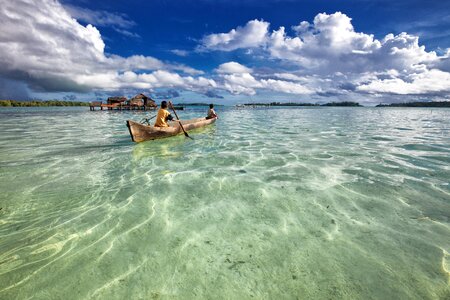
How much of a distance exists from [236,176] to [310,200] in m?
2.11

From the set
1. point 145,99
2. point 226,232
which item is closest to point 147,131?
point 226,232

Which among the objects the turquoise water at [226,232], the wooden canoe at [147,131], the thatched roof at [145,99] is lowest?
the turquoise water at [226,232]

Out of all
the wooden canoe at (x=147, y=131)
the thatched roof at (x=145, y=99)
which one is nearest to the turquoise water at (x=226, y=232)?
the wooden canoe at (x=147, y=131)

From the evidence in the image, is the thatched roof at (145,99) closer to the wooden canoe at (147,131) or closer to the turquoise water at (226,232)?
the wooden canoe at (147,131)

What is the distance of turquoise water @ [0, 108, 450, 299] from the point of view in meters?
2.65

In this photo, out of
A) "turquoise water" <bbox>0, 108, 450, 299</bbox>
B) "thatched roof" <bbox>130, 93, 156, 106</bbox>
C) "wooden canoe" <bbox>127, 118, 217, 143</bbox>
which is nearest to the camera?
"turquoise water" <bbox>0, 108, 450, 299</bbox>

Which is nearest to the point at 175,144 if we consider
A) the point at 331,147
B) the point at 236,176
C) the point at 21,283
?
the point at 236,176

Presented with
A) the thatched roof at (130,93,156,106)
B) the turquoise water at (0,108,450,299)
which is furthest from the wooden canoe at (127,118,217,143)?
the thatched roof at (130,93,156,106)

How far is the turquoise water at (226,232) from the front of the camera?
2.65m

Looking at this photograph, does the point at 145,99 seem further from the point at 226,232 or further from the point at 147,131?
the point at 226,232

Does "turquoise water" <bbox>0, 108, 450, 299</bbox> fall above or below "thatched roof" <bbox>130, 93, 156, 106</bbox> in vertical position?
below

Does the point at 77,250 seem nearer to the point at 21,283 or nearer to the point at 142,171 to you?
the point at 21,283

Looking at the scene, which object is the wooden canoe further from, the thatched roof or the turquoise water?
the thatched roof

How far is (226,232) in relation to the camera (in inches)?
145
